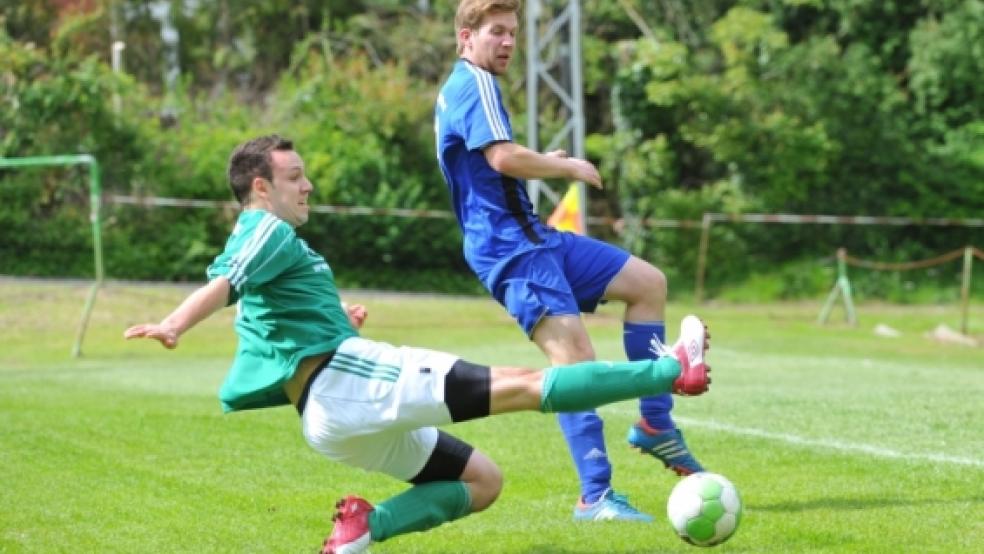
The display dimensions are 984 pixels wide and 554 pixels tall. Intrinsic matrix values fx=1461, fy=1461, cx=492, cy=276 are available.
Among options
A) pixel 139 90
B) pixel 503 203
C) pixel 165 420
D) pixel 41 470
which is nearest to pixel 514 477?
pixel 503 203

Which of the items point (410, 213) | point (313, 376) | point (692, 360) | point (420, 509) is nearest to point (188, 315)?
point (313, 376)

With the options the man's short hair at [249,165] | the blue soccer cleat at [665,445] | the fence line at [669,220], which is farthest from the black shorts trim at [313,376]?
the fence line at [669,220]

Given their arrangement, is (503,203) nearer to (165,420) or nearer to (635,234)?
(165,420)

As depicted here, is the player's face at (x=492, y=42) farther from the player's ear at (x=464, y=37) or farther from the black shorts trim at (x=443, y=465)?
the black shorts trim at (x=443, y=465)

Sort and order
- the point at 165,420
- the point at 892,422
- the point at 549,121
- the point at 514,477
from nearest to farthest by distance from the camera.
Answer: the point at 514,477 → the point at 892,422 → the point at 165,420 → the point at 549,121

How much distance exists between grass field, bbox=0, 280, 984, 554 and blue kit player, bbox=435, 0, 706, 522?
38 centimetres

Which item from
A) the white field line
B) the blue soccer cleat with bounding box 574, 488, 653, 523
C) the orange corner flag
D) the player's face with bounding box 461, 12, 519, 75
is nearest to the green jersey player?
the blue soccer cleat with bounding box 574, 488, 653, 523

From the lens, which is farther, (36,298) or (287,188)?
(36,298)

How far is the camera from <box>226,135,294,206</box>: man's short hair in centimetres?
519

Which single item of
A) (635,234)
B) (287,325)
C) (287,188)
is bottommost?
(635,234)

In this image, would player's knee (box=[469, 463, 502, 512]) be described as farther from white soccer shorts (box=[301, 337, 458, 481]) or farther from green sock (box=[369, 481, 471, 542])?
white soccer shorts (box=[301, 337, 458, 481])

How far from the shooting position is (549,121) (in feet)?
108

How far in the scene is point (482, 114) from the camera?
5.96 metres

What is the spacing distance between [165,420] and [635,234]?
22.4 m
